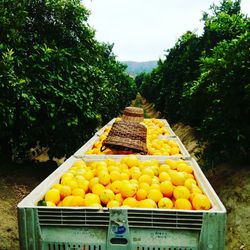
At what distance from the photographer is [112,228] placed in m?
2.41

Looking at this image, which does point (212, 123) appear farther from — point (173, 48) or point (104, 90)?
point (173, 48)

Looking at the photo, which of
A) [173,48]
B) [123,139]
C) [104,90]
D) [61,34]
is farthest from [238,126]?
[173,48]

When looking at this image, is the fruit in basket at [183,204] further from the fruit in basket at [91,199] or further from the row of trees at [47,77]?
the row of trees at [47,77]

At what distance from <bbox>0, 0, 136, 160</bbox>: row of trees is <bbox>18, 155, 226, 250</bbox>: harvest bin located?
2.92m

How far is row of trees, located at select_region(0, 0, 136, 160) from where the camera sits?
18.0 feet

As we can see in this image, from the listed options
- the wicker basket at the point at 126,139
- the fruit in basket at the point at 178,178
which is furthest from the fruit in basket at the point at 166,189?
the wicker basket at the point at 126,139

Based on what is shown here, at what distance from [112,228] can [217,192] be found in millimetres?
3899

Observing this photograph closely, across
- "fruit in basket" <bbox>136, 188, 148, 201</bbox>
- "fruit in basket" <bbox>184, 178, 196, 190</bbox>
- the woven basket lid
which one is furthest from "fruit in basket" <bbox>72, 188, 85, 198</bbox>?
the woven basket lid

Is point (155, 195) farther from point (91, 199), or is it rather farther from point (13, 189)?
point (13, 189)

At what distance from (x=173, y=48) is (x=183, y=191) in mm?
14597

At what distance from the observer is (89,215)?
96.0 inches

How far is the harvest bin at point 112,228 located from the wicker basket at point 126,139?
218 centimetres

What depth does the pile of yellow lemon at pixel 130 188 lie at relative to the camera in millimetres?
2785

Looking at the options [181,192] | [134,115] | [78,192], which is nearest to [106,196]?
[78,192]
